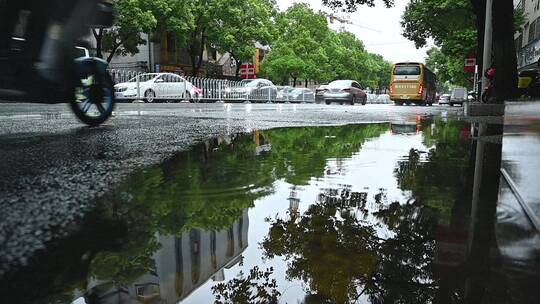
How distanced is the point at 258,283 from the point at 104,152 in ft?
10.0

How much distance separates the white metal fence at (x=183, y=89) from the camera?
74.0 feet

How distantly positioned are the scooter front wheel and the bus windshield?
32752 mm

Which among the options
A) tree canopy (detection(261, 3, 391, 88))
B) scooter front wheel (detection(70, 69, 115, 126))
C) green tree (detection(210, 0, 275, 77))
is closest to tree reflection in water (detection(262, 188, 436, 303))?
scooter front wheel (detection(70, 69, 115, 126))

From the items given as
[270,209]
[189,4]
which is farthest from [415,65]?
[270,209]

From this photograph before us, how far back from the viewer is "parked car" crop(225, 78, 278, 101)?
95.7ft

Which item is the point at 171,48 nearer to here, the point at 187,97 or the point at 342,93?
the point at 342,93

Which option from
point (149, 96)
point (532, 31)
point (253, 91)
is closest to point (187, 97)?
point (149, 96)

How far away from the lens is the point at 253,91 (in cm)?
3002

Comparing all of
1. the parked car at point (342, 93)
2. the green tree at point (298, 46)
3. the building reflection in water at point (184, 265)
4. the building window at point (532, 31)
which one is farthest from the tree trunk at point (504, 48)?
the green tree at point (298, 46)

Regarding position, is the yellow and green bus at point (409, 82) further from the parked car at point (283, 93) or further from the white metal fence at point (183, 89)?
the white metal fence at point (183, 89)

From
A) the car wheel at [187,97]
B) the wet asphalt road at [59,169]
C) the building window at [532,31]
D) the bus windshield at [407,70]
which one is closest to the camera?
the wet asphalt road at [59,169]

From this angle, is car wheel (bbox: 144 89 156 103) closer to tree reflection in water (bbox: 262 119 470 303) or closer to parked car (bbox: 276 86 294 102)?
parked car (bbox: 276 86 294 102)

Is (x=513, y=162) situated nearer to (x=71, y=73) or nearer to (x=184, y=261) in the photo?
(x=184, y=261)

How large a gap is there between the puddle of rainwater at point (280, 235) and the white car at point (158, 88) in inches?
757
